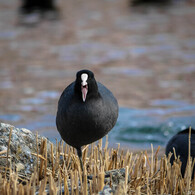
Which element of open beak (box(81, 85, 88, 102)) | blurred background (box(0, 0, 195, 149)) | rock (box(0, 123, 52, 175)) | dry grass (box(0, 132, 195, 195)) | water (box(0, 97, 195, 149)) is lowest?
dry grass (box(0, 132, 195, 195))

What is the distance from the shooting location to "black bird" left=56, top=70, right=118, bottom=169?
4.77 m

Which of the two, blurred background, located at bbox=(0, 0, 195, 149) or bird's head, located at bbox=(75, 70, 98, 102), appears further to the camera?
blurred background, located at bbox=(0, 0, 195, 149)

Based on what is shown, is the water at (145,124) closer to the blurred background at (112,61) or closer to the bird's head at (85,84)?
the blurred background at (112,61)

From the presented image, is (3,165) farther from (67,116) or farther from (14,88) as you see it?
(14,88)

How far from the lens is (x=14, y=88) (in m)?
14.5

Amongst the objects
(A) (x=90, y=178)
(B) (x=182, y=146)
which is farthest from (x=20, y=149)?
(B) (x=182, y=146)

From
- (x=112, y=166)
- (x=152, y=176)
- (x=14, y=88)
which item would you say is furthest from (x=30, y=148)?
(x=14, y=88)

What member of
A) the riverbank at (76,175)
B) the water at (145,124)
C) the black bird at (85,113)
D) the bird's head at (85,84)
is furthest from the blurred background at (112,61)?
the bird's head at (85,84)

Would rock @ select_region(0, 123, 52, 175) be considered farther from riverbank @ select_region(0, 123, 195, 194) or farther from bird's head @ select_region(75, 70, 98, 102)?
bird's head @ select_region(75, 70, 98, 102)

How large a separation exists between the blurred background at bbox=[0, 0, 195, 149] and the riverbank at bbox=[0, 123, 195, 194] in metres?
5.13

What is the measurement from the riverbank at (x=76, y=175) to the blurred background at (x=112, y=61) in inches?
202

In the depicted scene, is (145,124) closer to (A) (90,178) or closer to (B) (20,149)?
(B) (20,149)

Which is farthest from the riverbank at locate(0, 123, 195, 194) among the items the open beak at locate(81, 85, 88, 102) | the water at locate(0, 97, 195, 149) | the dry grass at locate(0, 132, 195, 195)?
the water at locate(0, 97, 195, 149)

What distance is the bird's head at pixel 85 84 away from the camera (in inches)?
183
